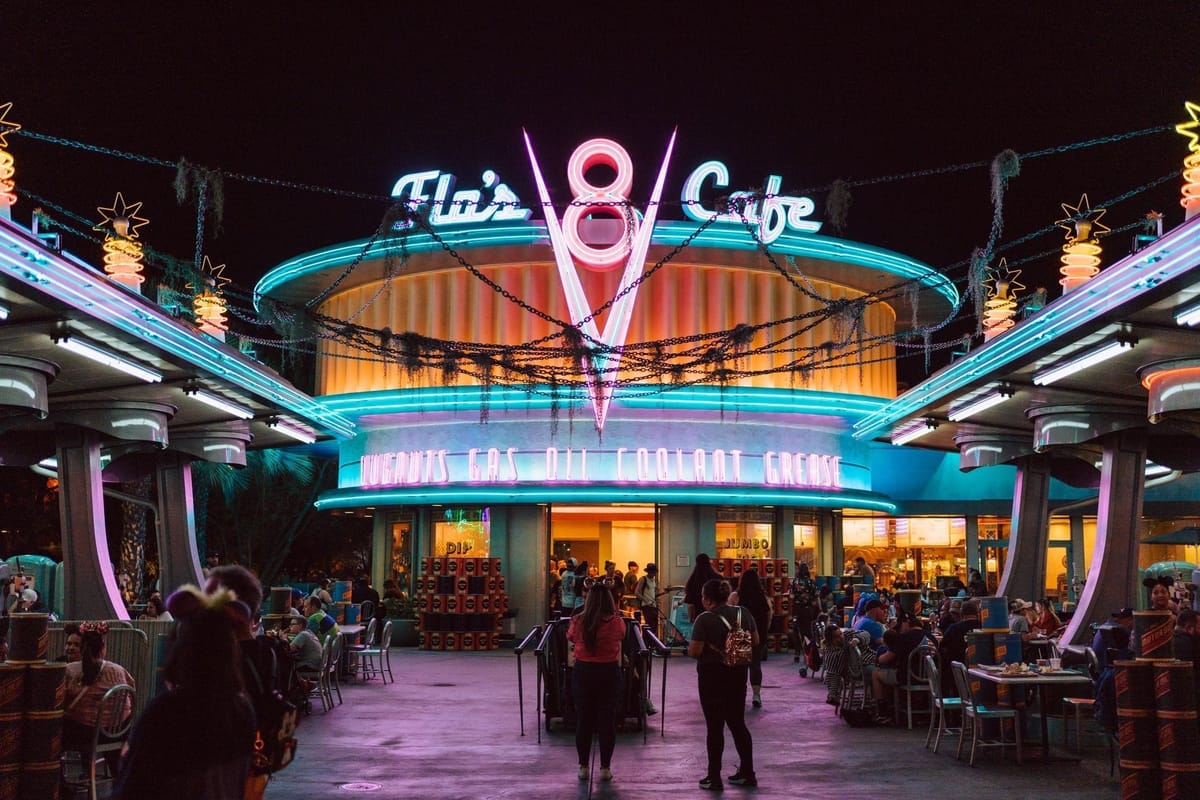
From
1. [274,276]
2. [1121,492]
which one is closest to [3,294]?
[1121,492]

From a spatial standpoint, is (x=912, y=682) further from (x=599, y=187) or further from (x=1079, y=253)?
(x=599, y=187)

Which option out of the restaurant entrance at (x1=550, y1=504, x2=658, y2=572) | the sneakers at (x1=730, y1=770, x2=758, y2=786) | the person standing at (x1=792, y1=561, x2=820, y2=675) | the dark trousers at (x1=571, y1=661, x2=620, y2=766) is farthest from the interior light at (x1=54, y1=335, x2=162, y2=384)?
the restaurant entrance at (x1=550, y1=504, x2=658, y2=572)

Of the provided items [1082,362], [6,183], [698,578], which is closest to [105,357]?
[6,183]

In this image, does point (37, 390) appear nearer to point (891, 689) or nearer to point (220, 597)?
point (891, 689)

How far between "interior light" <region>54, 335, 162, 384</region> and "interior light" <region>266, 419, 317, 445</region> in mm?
6122

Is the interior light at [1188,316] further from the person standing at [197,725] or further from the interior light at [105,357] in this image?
the interior light at [105,357]

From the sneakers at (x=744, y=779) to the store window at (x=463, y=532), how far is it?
17820mm

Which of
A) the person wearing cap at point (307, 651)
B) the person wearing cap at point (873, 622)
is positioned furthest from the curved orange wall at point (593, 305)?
the person wearing cap at point (307, 651)

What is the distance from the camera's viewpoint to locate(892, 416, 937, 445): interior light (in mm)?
23016

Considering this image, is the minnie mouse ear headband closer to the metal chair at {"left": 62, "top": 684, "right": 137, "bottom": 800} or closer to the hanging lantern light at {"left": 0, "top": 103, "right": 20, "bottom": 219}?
the metal chair at {"left": 62, "top": 684, "right": 137, "bottom": 800}

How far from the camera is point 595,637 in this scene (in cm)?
1033

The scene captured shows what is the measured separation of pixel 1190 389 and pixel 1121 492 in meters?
4.43

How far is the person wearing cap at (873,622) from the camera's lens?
15.2 meters

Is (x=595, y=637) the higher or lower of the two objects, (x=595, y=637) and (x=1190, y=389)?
the lower
